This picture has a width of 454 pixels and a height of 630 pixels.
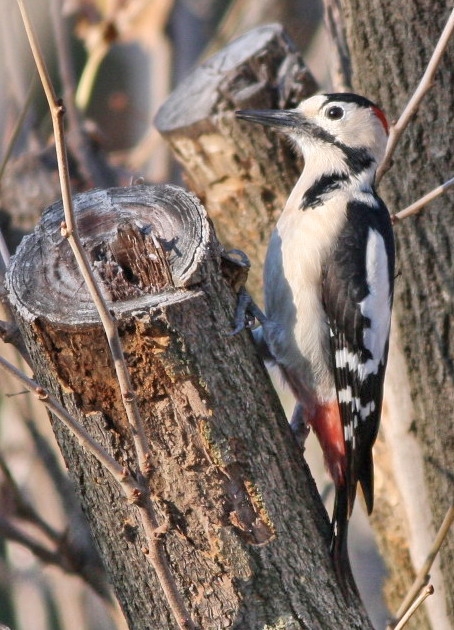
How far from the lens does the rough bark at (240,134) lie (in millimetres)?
3766

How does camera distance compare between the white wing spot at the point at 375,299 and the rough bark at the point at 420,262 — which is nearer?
the white wing spot at the point at 375,299

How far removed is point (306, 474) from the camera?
2434mm

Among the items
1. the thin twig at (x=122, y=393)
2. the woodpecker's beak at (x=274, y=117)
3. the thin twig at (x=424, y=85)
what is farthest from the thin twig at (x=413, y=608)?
the woodpecker's beak at (x=274, y=117)

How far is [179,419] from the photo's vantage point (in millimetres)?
2170

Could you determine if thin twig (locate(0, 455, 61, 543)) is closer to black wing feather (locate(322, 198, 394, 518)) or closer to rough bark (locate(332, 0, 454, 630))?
black wing feather (locate(322, 198, 394, 518))

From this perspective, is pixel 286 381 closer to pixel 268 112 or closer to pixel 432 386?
pixel 432 386

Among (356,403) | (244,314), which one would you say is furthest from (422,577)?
(244,314)

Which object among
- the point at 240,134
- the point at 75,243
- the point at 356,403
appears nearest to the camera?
the point at 75,243

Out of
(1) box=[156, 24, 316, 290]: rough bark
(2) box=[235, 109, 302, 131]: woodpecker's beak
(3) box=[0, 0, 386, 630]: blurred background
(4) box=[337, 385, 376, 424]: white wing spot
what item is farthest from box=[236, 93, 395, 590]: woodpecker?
(3) box=[0, 0, 386, 630]: blurred background

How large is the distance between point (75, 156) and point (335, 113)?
7.23 feet

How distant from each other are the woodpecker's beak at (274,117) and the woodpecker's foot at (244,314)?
832 millimetres

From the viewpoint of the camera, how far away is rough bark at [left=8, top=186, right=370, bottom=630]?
214cm

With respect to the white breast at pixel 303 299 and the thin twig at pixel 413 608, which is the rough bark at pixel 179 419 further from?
the white breast at pixel 303 299

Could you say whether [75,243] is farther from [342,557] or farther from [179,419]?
[342,557]
